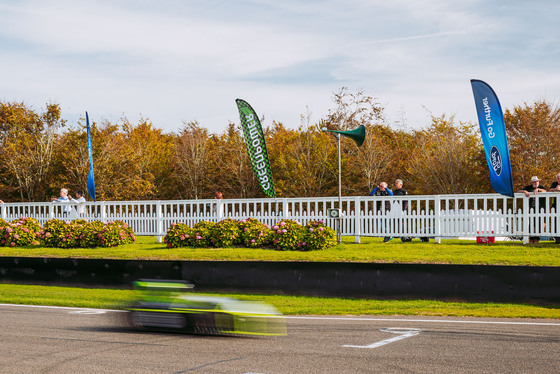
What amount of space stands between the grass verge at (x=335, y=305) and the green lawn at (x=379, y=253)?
1.74m

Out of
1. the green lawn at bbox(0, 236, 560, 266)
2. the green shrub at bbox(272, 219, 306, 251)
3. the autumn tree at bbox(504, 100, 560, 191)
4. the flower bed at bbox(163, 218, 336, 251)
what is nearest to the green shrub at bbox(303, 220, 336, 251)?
the flower bed at bbox(163, 218, 336, 251)

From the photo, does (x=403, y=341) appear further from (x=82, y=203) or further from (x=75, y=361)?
(x=82, y=203)

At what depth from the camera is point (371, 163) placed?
4231 cm

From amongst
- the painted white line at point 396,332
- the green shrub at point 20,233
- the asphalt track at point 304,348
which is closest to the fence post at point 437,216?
the asphalt track at point 304,348

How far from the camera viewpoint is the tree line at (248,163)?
37625mm

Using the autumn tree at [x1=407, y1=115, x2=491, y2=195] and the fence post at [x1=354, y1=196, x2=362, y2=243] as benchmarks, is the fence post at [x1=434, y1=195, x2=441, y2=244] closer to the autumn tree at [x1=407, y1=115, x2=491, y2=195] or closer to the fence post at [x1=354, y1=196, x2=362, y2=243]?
the fence post at [x1=354, y1=196, x2=362, y2=243]

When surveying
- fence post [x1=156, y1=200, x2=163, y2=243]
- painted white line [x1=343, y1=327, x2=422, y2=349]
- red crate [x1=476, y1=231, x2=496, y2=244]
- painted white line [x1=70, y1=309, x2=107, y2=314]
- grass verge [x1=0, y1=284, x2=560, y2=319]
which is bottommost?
grass verge [x1=0, y1=284, x2=560, y2=319]

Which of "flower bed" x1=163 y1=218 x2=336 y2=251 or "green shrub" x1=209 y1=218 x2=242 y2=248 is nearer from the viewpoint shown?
"flower bed" x1=163 y1=218 x2=336 y2=251

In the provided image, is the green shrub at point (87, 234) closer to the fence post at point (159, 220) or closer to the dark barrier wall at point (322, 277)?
the fence post at point (159, 220)

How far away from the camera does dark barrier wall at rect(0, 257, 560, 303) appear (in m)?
12.3

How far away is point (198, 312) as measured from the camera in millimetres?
8648

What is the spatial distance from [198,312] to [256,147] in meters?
11.7

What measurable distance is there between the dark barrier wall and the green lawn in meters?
1.27

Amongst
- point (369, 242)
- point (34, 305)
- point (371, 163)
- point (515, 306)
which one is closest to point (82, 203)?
point (34, 305)
